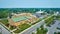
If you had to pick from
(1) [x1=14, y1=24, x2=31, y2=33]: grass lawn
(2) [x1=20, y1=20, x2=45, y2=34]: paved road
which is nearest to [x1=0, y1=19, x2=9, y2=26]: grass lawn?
(1) [x1=14, y1=24, x2=31, y2=33]: grass lawn

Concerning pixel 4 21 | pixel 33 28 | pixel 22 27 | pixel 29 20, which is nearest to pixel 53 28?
pixel 33 28

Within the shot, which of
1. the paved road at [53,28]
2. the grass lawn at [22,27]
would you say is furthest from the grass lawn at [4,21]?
the paved road at [53,28]

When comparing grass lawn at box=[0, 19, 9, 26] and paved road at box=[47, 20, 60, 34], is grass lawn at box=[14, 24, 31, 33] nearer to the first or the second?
grass lawn at box=[0, 19, 9, 26]

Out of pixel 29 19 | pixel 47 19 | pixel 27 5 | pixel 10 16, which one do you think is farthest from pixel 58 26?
pixel 10 16

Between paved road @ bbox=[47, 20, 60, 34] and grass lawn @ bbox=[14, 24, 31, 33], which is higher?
grass lawn @ bbox=[14, 24, 31, 33]

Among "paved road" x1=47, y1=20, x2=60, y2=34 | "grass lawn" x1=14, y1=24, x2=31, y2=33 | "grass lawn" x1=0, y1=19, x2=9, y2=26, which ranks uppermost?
"grass lawn" x1=0, y1=19, x2=9, y2=26

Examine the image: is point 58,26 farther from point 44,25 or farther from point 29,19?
point 29,19

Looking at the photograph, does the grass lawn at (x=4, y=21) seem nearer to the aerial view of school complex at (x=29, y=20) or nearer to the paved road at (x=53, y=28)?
the aerial view of school complex at (x=29, y=20)

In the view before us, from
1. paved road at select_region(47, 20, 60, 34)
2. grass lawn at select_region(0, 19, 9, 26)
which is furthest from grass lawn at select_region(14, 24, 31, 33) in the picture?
paved road at select_region(47, 20, 60, 34)
